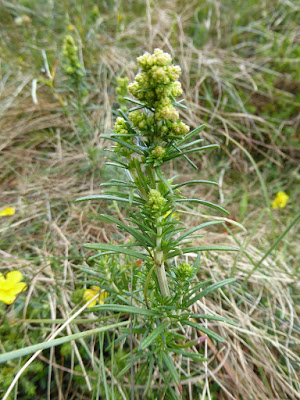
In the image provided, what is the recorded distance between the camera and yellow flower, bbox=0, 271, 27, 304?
162 centimetres

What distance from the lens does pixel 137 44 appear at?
134 inches

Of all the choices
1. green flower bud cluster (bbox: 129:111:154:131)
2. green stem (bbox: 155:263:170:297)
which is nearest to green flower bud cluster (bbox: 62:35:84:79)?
green flower bud cluster (bbox: 129:111:154:131)

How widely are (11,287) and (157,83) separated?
4.80 ft

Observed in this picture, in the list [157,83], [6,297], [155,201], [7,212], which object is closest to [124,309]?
[155,201]

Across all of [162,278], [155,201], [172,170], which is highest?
[172,170]

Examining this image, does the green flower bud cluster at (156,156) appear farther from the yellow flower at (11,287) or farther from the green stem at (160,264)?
the yellow flower at (11,287)

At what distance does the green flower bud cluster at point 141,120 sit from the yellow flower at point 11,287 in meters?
1.24

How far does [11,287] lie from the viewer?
5.60ft

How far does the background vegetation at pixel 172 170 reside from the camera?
5.13 ft

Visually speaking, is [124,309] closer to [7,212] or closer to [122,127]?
[122,127]

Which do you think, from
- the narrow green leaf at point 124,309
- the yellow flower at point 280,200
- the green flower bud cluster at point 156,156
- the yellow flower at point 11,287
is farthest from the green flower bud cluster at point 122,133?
the yellow flower at point 280,200

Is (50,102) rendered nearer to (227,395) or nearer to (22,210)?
(22,210)

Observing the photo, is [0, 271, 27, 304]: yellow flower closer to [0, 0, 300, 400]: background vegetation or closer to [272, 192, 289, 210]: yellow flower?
[0, 0, 300, 400]: background vegetation

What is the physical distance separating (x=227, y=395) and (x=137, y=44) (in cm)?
348
